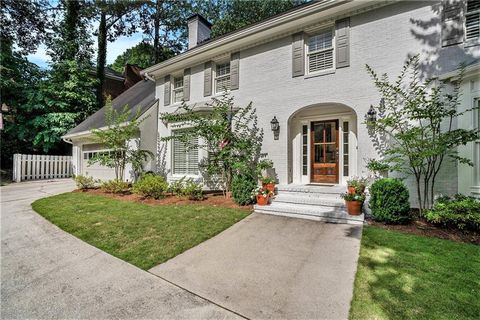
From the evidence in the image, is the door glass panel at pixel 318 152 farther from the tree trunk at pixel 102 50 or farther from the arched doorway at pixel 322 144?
the tree trunk at pixel 102 50

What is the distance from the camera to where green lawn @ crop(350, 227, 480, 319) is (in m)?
2.22

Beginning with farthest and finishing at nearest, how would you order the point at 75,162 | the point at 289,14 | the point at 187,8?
the point at 187,8
the point at 75,162
the point at 289,14

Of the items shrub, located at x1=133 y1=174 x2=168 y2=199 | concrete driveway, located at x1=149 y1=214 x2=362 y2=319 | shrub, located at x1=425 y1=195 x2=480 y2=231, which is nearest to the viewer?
concrete driveway, located at x1=149 y1=214 x2=362 y2=319

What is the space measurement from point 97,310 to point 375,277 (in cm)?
325

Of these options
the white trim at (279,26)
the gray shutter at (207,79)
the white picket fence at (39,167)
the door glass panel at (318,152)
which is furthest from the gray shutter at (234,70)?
the white picket fence at (39,167)

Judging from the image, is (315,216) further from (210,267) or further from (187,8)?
(187,8)

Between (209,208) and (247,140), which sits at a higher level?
(247,140)

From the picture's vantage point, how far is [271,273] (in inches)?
119

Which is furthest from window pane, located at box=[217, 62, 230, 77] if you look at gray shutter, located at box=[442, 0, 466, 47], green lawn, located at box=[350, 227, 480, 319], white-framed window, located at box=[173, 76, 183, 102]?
green lawn, located at box=[350, 227, 480, 319]

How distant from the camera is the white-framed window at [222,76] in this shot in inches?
351

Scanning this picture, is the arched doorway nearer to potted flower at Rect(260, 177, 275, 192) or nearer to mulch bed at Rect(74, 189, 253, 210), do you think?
potted flower at Rect(260, 177, 275, 192)

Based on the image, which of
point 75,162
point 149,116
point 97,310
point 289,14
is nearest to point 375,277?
point 97,310

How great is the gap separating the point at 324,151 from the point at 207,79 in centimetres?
540

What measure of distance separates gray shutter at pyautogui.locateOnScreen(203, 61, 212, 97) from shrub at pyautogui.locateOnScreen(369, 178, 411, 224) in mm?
6883
